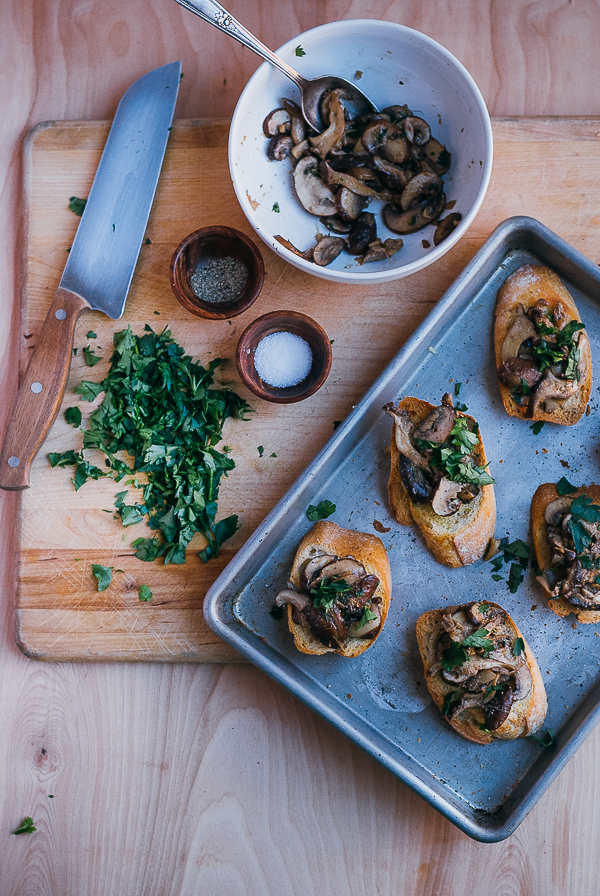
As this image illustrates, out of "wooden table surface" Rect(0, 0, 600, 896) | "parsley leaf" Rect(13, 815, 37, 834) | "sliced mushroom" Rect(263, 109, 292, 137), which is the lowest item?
"parsley leaf" Rect(13, 815, 37, 834)

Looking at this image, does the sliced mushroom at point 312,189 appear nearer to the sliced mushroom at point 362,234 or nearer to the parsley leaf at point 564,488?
the sliced mushroom at point 362,234

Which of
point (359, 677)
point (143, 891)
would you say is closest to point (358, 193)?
point (359, 677)

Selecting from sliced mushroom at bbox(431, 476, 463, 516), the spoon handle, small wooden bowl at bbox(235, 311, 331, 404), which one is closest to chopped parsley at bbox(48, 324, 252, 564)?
small wooden bowl at bbox(235, 311, 331, 404)

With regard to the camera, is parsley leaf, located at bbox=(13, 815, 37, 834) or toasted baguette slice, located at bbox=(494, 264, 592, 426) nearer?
toasted baguette slice, located at bbox=(494, 264, 592, 426)

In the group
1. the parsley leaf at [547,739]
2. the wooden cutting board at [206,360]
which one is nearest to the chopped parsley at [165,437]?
the wooden cutting board at [206,360]

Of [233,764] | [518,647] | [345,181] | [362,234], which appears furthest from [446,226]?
[233,764]

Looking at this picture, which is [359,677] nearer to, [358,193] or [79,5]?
[358,193]

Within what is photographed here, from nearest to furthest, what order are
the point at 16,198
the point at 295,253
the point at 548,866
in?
the point at 295,253 → the point at 548,866 → the point at 16,198

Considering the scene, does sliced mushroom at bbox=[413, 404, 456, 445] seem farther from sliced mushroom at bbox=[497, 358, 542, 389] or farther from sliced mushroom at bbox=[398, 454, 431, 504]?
sliced mushroom at bbox=[497, 358, 542, 389]

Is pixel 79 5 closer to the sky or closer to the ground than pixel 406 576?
closer to the sky
